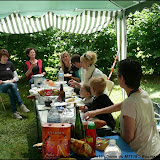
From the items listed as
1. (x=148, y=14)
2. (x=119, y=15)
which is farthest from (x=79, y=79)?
(x=148, y=14)

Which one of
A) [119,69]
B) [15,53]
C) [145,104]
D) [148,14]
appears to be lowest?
[145,104]

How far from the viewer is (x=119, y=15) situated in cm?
528

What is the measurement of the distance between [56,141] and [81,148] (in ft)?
0.64

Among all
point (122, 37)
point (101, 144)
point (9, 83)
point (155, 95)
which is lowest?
point (155, 95)

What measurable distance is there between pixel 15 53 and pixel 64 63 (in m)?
3.20

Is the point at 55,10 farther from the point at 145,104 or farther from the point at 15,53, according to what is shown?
the point at 145,104

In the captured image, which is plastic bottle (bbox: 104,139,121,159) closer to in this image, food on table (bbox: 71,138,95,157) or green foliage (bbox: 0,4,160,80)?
food on table (bbox: 71,138,95,157)

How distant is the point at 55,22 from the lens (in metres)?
6.16

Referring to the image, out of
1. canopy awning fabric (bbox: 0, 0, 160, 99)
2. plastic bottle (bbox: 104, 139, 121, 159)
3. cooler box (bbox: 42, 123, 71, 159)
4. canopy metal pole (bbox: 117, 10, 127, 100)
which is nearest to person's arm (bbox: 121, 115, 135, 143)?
plastic bottle (bbox: 104, 139, 121, 159)

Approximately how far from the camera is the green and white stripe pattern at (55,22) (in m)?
5.78

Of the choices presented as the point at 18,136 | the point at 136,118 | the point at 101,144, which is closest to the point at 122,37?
the point at 18,136

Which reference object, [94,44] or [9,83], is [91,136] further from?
[94,44]

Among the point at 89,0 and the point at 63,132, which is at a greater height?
the point at 89,0

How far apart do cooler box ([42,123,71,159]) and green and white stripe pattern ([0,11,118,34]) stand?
430 cm
